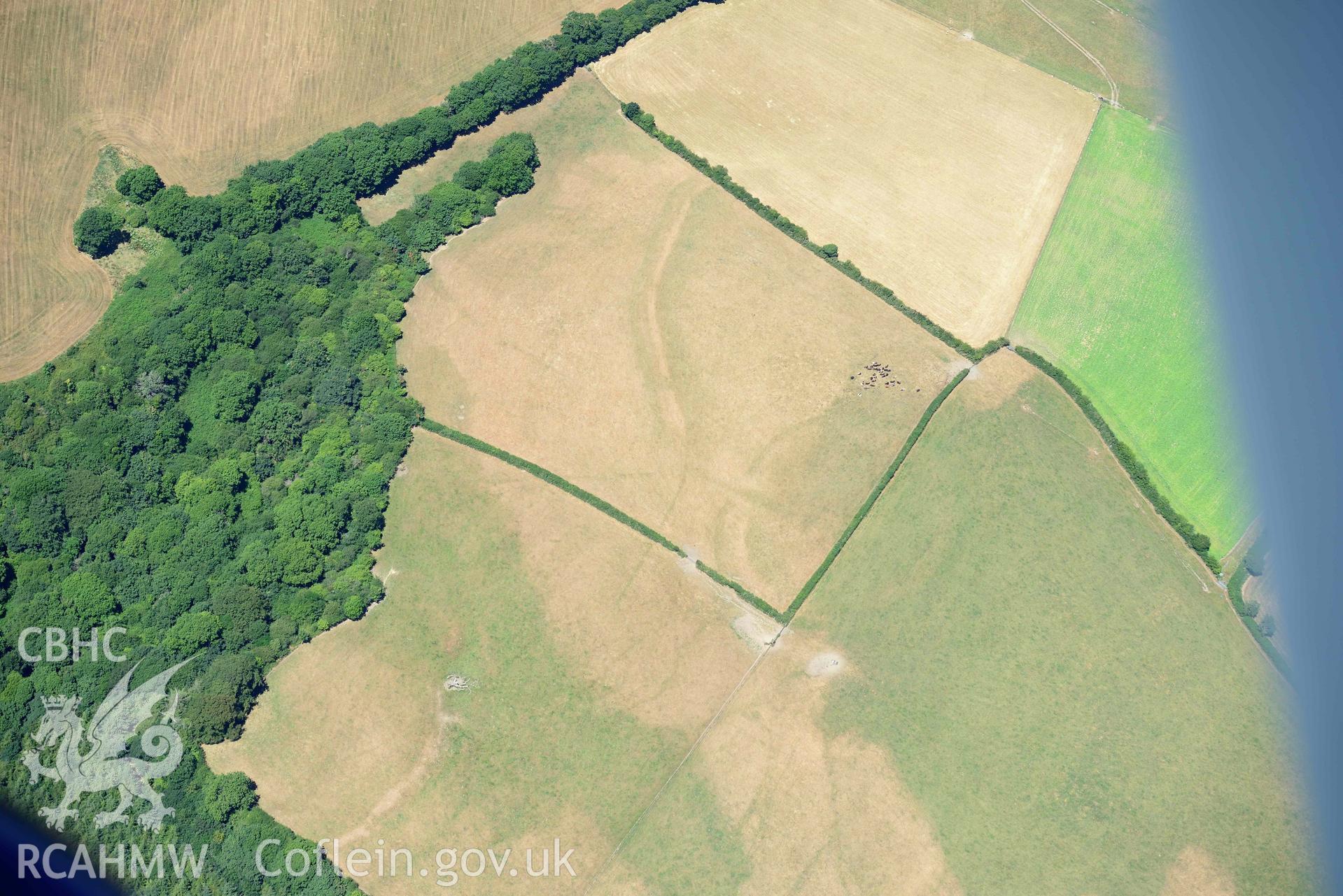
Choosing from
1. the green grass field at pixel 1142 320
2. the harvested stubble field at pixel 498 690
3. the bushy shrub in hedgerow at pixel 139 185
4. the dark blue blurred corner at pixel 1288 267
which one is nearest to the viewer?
the harvested stubble field at pixel 498 690

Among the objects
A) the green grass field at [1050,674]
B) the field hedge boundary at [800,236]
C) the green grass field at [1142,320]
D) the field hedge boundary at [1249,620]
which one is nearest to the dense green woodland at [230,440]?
the field hedge boundary at [800,236]

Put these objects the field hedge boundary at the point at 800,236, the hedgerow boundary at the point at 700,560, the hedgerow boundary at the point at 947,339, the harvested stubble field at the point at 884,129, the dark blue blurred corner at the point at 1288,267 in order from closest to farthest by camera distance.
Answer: the dark blue blurred corner at the point at 1288,267
the hedgerow boundary at the point at 700,560
the hedgerow boundary at the point at 947,339
the field hedge boundary at the point at 800,236
the harvested stubble field at the point at 884,129

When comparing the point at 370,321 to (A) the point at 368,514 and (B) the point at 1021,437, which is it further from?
(B) the point at 1021,437

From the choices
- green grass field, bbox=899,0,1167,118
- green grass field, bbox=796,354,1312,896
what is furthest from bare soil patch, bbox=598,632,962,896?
→ green grass field, bbox=899,0,1167,118

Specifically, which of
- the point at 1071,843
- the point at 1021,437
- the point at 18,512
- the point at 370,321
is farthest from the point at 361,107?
the point at 1071,843

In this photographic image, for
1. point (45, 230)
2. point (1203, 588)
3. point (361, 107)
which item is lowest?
point (45, 230)

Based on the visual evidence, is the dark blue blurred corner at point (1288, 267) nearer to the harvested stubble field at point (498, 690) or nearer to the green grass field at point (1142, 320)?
the green grass field at point (1142, 320)
